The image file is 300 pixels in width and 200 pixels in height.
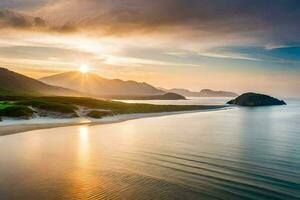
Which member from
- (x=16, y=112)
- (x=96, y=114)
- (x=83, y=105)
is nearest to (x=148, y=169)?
(x=16, y=112)

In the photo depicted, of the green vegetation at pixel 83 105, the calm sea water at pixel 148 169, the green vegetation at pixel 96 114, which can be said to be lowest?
the calm sea water at pixel 148 169

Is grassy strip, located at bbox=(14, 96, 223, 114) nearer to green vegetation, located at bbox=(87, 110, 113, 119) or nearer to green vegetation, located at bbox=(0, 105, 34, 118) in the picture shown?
green vegetation, located at bbox=(87, 110, 113, 119)

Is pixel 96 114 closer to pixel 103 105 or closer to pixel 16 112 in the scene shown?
pixel 103 105

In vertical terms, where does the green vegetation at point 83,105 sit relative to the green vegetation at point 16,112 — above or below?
above

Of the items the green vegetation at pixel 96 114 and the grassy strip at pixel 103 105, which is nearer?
the green vegetation at pixel 96 114

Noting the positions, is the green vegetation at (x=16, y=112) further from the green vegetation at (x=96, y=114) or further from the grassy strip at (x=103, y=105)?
the grassy strip at (x=103, y=105)

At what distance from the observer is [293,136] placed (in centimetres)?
5419

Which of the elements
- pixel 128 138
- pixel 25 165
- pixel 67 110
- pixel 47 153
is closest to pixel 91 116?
pixel 67 110

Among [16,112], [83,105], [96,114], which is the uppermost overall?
[83,105]

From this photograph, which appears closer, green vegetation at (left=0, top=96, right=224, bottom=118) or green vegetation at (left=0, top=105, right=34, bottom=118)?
green vegetation at (left=0, top=105, right=34, bottom=118)

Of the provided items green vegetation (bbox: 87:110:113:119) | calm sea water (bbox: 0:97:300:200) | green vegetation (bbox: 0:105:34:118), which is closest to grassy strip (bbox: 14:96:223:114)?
green vegetation (bbox: 87:110:113:119)

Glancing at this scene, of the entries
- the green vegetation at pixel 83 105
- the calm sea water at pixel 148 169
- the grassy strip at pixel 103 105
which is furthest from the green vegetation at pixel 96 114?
the calm sea water at pixel 148 169

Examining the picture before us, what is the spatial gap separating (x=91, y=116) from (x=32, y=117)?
1660 cm

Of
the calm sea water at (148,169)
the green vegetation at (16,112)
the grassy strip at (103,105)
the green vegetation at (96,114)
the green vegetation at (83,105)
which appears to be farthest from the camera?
the grassy strip at (103,105)
